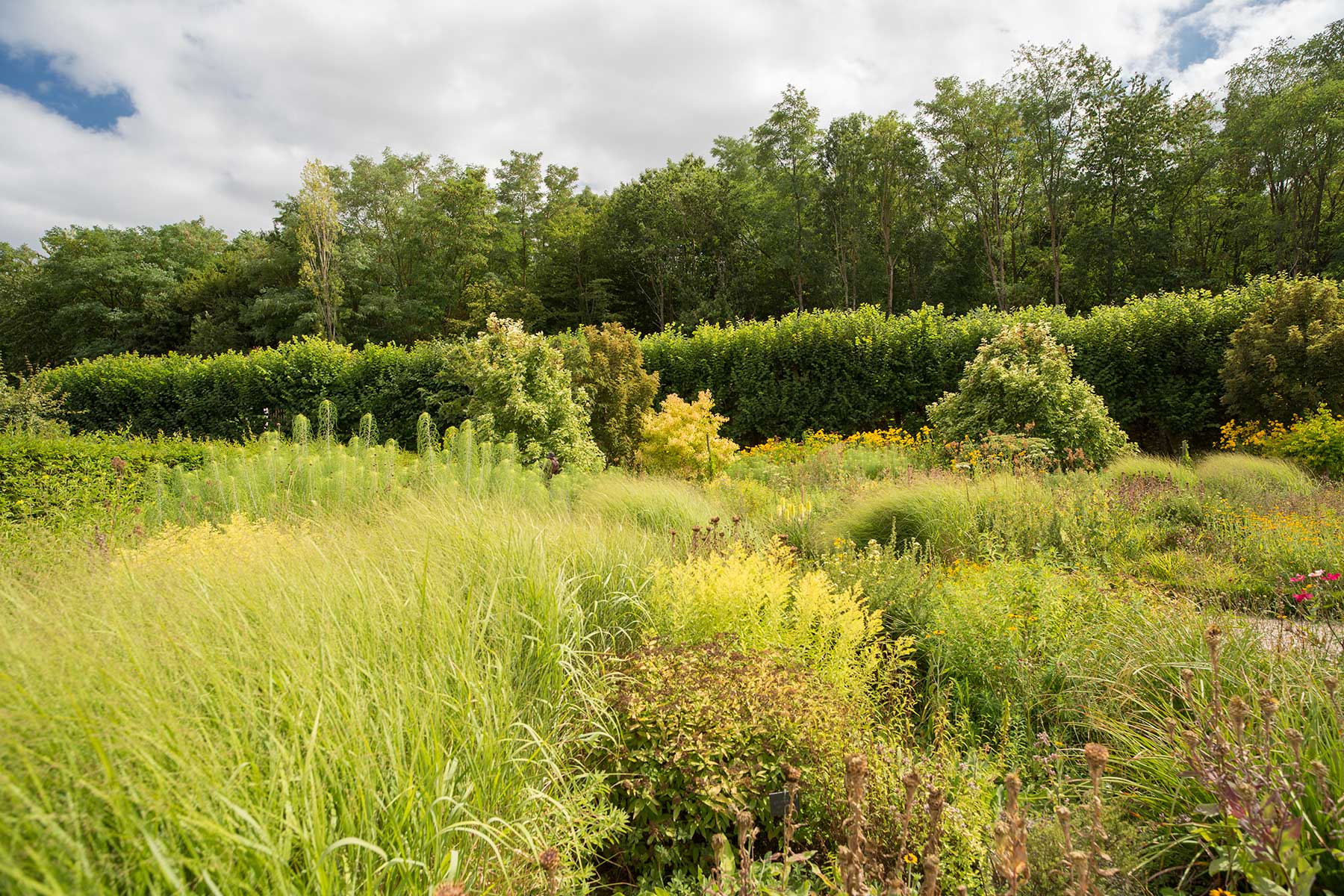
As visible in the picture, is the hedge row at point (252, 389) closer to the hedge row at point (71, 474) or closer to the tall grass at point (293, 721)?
the hedge row at point (71, 474)

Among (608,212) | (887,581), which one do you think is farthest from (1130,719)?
(608,212)

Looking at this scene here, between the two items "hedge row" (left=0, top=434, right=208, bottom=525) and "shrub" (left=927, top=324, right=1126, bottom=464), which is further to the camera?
"shrub" (left=927, top=324, right=1126, bottom=464)

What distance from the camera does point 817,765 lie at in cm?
224

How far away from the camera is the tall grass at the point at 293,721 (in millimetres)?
1195

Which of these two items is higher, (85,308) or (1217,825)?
(85,308)

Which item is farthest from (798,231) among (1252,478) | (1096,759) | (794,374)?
(1096,759)

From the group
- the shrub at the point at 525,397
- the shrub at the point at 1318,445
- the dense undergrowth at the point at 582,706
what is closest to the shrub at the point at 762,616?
the dense undergrowth at the point at 582,706

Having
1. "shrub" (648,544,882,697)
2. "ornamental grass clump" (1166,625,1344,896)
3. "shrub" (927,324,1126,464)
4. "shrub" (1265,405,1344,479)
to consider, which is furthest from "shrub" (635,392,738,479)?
"shrub" (1265,405,1344,479)

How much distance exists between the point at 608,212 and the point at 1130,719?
3032 cm

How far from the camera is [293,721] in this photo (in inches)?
60.5

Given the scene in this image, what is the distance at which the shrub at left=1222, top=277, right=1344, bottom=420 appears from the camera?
8609mm

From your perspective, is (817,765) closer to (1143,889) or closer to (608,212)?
(1143,889)

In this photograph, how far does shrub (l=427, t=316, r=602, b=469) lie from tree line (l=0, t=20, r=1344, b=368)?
1510 centimetres

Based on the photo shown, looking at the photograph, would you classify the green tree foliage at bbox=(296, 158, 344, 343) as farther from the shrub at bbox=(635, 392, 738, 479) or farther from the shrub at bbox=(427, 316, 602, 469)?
the shrub at bbox=(635, 392, 738, 479)
